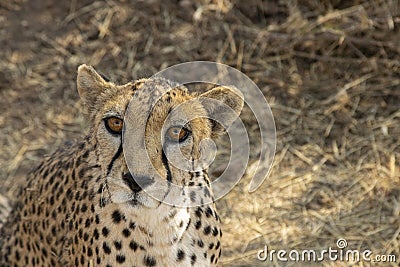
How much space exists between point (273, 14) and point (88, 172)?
10.2 ft

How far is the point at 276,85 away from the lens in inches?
220

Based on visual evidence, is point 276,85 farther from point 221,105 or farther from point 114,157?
point 114,157

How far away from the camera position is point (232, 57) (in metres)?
5.73

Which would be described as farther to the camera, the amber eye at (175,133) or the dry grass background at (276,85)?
the dry grass background at (276,85)

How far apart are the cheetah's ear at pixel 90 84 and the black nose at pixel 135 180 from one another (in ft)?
1.68

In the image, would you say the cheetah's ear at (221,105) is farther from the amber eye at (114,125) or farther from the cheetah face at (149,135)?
the amber eye at (114,125)

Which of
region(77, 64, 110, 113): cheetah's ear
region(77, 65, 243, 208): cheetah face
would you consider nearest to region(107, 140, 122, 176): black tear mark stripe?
region(77, 65, 243, 208): cheetah face

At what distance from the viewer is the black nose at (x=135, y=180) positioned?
8.65 ft

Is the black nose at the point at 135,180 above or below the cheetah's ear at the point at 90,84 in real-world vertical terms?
below

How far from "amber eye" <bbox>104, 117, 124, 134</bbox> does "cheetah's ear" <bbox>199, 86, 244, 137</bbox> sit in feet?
1.18

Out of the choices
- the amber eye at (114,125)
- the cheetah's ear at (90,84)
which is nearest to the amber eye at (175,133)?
the amber eye at (114,125)

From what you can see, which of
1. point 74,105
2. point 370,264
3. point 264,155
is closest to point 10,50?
point 74,105

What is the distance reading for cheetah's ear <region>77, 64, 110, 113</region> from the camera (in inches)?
119

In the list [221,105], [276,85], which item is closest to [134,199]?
[221,105]
